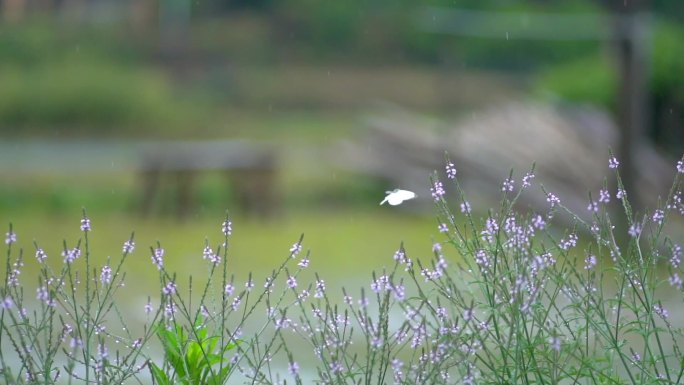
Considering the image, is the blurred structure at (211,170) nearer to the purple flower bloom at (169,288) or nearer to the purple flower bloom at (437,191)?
the purple flower bloom at (437,191)

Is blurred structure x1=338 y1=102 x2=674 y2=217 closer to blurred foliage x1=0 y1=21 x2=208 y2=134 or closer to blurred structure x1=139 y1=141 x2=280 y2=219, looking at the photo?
blurred structure x1=139 y1=141 x2=280 y2=219

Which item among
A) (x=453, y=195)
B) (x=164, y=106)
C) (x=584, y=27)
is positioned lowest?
(x=453, y=195)

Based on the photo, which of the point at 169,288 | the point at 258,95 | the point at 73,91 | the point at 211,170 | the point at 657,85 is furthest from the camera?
the point at 258,95

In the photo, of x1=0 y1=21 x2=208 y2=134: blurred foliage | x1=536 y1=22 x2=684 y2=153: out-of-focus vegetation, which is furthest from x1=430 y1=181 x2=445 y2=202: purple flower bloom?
x1=0 y1=21 x2=208 y2=134: blurred foliage

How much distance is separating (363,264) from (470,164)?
13.0ft

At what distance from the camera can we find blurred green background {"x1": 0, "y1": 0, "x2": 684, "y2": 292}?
14.7 m

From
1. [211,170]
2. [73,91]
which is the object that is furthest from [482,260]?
[73,91]

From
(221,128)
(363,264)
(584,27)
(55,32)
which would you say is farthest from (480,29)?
(363,264)

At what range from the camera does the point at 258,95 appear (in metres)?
30.6

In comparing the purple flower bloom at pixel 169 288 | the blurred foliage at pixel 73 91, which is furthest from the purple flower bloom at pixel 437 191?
the blurred foliage at pixel 73 91

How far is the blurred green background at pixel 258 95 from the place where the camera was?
14703 millimetres

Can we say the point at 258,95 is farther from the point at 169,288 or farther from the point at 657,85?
the point at 169,288

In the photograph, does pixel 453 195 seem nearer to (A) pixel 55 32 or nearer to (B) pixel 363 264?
(B) pixel 363 264

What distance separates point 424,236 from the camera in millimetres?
13992
